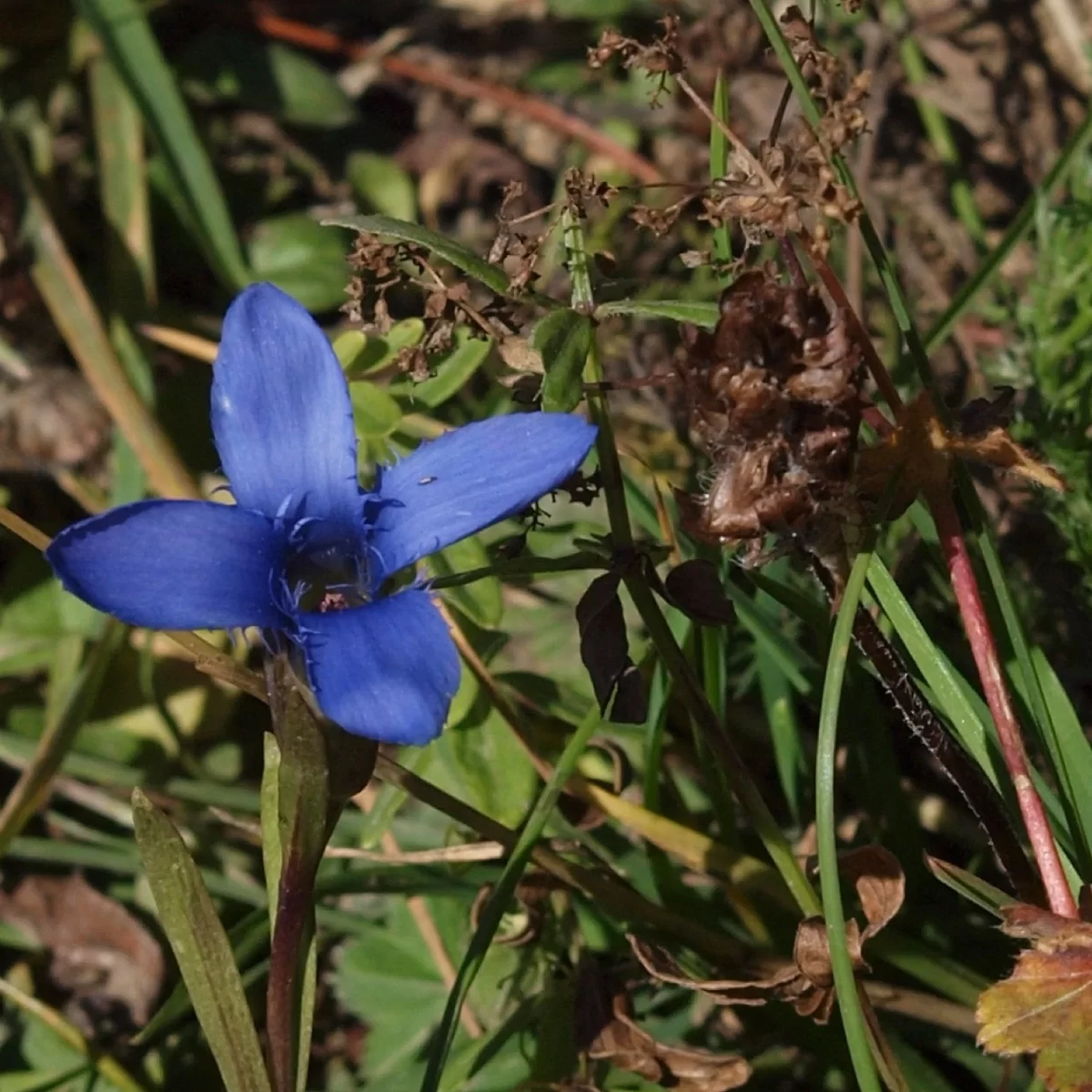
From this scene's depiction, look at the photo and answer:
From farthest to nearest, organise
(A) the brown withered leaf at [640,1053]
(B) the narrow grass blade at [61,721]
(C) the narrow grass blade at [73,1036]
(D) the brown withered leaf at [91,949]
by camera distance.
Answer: (D) the brown withered leaf at [91,949] < (B) the narrow grass blade at [61,721] < (C) the narrow grass blade at [73,1036] < (A) the brown withered leaf at [640,1053]

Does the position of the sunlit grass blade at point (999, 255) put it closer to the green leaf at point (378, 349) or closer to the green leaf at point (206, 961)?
the green leaf at point (378, 349)

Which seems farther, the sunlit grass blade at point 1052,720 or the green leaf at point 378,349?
the green leaf at point 378,349

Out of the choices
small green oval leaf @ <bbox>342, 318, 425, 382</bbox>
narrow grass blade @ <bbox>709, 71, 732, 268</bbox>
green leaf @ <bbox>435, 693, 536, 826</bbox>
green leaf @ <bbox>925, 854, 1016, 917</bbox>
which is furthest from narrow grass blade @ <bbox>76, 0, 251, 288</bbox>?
green leaf @ <bbox>925, 854, 1016, 917</bbox>

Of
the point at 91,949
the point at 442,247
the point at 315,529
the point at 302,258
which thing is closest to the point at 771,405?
the point at 442,247

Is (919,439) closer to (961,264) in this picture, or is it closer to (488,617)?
(488,617)

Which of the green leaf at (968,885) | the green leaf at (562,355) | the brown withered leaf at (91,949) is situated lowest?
the brown withered leaf at (91,949)

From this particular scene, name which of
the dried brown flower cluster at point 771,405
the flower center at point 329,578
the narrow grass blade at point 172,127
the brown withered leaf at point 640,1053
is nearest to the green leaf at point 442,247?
the dried brown flower cluster at point 771,405

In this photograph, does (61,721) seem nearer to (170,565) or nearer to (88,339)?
(88,339)

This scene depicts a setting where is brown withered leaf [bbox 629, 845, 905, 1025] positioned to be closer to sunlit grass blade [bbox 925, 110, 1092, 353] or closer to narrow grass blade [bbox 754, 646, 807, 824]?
narrow grass blade [bbox 754, 646, 807, 824]
